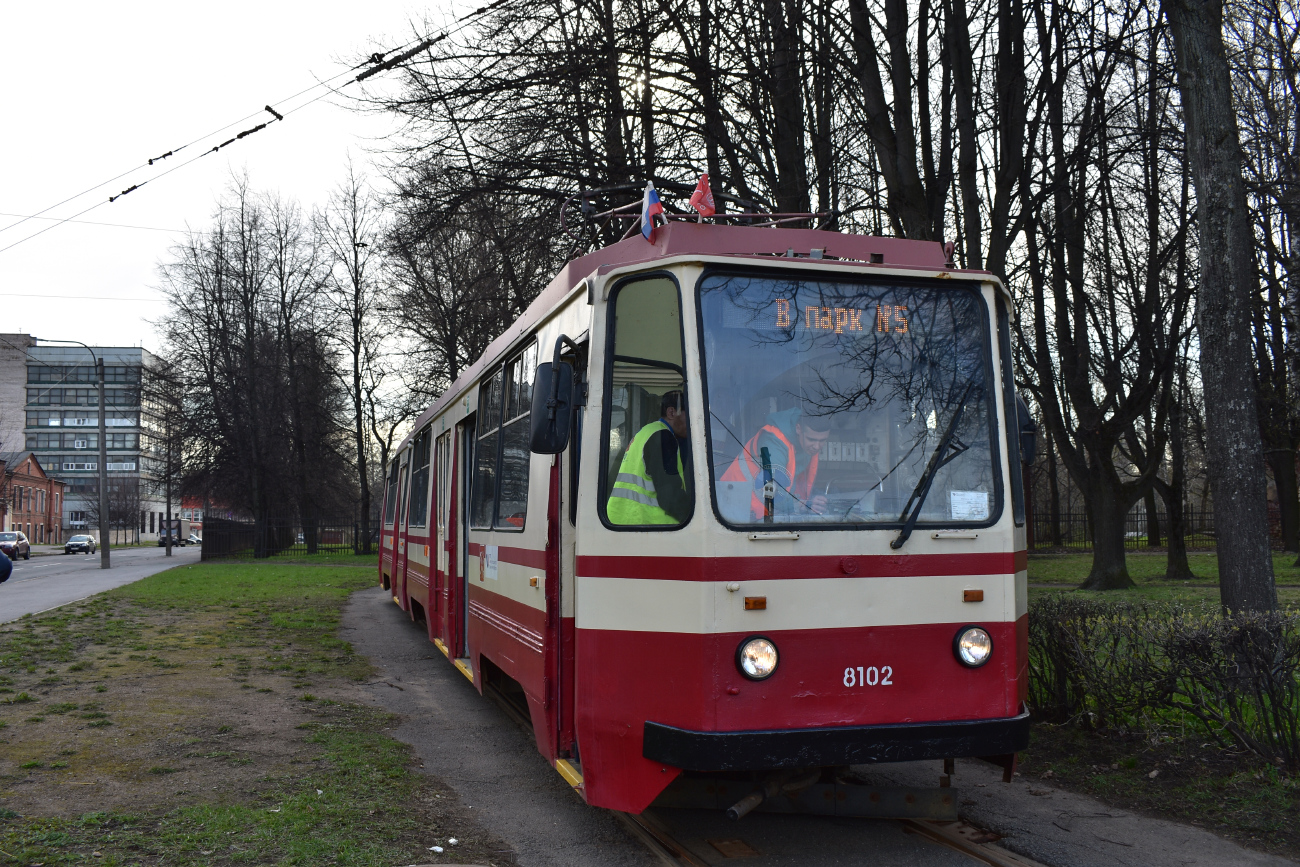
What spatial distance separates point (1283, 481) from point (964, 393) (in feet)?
104

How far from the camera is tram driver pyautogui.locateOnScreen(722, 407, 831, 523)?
4.86 m

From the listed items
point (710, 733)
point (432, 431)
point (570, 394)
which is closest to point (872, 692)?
point (710, 733)

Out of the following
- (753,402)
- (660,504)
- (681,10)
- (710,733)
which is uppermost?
(681,10)

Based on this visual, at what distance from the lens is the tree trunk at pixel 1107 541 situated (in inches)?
766

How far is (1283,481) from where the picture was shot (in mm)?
31844

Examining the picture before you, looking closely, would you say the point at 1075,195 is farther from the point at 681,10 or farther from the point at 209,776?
the point at 209,776

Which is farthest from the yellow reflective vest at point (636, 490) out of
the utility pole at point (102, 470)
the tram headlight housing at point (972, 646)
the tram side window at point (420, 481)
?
the utility pole at point (102, 470)

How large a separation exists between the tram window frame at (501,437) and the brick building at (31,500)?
7615 centimetres

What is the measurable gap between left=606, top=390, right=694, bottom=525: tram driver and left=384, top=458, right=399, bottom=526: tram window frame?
12.8m

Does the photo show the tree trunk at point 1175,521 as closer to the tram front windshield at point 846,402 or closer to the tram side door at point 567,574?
Result: the tram front windshield at point 846,402

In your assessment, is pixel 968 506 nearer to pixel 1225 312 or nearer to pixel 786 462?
pixel 786 462

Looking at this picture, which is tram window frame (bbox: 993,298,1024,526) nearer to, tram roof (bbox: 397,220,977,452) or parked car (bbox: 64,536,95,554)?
tram roof (bbox: 397,220,977,452)

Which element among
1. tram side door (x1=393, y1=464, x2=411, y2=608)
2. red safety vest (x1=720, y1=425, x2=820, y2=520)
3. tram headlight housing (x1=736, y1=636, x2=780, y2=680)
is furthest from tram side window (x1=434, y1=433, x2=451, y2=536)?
tram headlight housing (x1=736, y1=636, x2=780, y2=680)

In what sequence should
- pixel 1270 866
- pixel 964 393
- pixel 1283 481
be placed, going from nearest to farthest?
1. pixel 1270 866
2. pixel 964 393
3. pixel 1283 481
